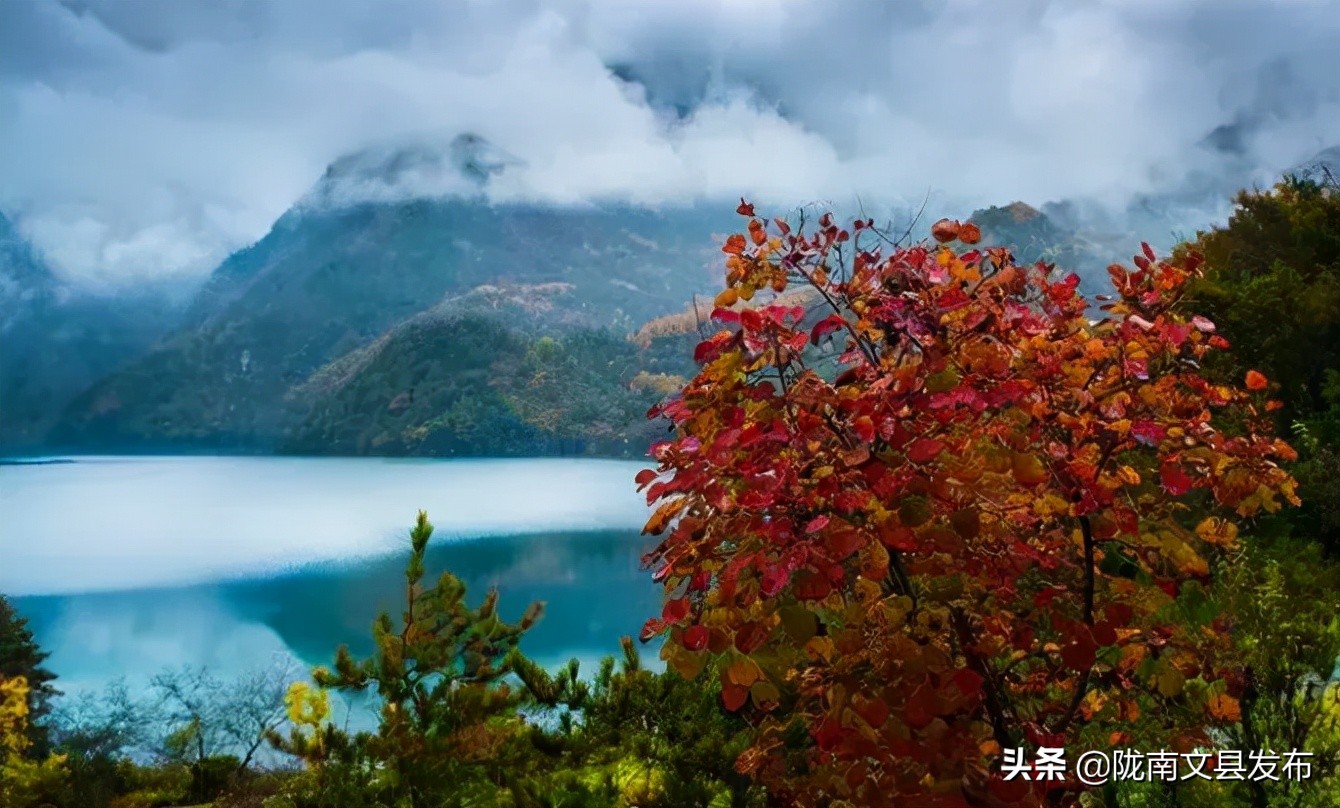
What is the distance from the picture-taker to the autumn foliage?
929mm

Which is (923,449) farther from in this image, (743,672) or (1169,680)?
(1169,680)

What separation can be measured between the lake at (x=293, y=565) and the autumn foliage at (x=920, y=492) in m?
7.58

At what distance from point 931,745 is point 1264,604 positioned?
4.83 feet

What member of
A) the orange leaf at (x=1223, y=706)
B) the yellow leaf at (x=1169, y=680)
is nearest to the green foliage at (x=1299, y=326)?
the orange leaf at (x=1223, y=706)

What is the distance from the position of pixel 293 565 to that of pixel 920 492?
17.6 metres

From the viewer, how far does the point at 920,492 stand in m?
0.92

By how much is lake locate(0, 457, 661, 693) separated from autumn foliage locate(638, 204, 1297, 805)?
7.58m

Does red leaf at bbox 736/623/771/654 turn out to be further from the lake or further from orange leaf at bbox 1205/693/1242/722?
the lake

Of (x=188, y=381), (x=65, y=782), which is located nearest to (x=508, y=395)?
(x=188, y=381)

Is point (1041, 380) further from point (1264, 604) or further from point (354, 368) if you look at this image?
point (354, 368)

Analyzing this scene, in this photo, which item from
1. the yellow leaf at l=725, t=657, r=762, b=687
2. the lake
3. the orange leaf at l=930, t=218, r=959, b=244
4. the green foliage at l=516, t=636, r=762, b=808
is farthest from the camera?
the lake

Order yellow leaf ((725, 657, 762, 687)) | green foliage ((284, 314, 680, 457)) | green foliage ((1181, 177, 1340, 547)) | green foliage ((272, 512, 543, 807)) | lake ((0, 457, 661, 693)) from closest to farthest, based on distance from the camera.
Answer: yellow leaf ((725, 657, 762, 687)), green foliage ((272, 512, 543, 807)), green foliage ((1181, 177, 1340, 547)), lake ((0, 457, 661, 693)), green foliage ((284, 314, 680, 457))

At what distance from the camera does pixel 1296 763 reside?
1856 mm

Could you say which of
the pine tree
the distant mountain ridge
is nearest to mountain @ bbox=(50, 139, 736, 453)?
the distant mountain ridge
